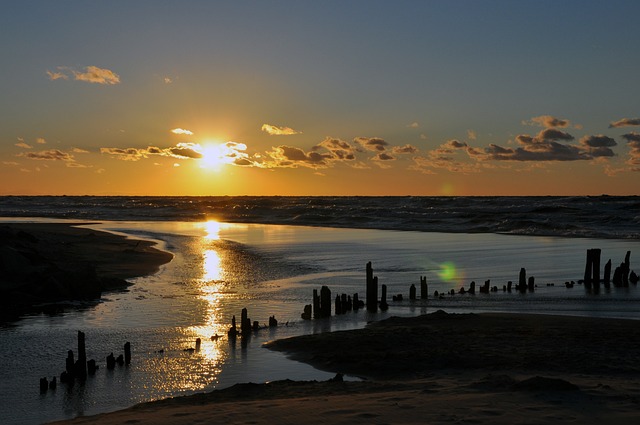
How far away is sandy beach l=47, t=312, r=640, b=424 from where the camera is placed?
10.7m

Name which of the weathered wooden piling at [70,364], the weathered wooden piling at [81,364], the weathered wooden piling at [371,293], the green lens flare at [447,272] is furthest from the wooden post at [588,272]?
the weathered wooden piling at [70,364]

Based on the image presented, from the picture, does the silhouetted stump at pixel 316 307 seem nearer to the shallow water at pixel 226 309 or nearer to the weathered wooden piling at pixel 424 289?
the shallow water at pixel 226 309

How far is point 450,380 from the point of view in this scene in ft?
44.6

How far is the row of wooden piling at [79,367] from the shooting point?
46.4 feet

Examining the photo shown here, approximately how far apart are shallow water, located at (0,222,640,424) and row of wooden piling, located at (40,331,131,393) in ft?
0.63

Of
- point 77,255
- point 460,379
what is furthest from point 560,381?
point 77,255

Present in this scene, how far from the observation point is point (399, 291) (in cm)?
2816

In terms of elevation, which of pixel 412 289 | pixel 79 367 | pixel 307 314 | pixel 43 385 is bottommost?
pixel 43 385

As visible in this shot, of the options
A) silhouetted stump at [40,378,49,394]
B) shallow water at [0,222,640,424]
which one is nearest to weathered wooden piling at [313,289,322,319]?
shallow water at [0,222,640,424]

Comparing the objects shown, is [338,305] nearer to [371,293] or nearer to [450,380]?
[371,293]

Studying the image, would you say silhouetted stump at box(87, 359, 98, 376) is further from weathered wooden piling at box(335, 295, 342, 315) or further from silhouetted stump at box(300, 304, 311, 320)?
weathered wooden piling at box(335, 295, 342, 315)

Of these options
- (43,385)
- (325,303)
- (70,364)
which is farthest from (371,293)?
(43,385)

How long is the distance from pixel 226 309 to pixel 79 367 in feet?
29.1

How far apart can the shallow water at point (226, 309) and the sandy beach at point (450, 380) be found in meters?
1.41
